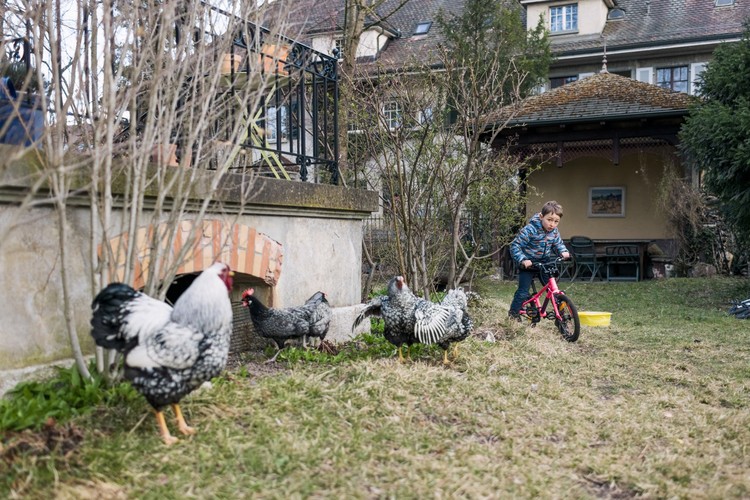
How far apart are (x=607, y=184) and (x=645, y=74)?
5.40 m

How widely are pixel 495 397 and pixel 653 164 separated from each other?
17393 millimetres

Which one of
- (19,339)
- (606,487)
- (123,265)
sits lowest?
(606,487)

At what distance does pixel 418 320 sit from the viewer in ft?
18.3

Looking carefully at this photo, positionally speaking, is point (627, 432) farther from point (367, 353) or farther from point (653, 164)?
point (653, 164)

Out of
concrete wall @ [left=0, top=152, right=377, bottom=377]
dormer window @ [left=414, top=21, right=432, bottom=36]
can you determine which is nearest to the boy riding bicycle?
concrete wall @ [left=0, top=152, right=377, bottom=377]

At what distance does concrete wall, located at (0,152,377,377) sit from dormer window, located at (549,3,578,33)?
820 inches

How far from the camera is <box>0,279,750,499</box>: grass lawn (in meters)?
3.28

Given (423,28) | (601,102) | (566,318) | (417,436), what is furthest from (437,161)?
(423,28)

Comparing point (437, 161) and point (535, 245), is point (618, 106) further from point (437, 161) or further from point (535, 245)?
point (437, 161)

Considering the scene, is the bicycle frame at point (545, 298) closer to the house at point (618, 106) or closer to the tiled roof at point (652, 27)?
the house at point (618, 106)

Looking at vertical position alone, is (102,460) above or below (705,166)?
below

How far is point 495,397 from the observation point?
4922mm

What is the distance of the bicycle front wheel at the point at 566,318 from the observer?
25.9 ft

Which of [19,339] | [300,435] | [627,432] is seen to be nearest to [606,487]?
[627,432]
